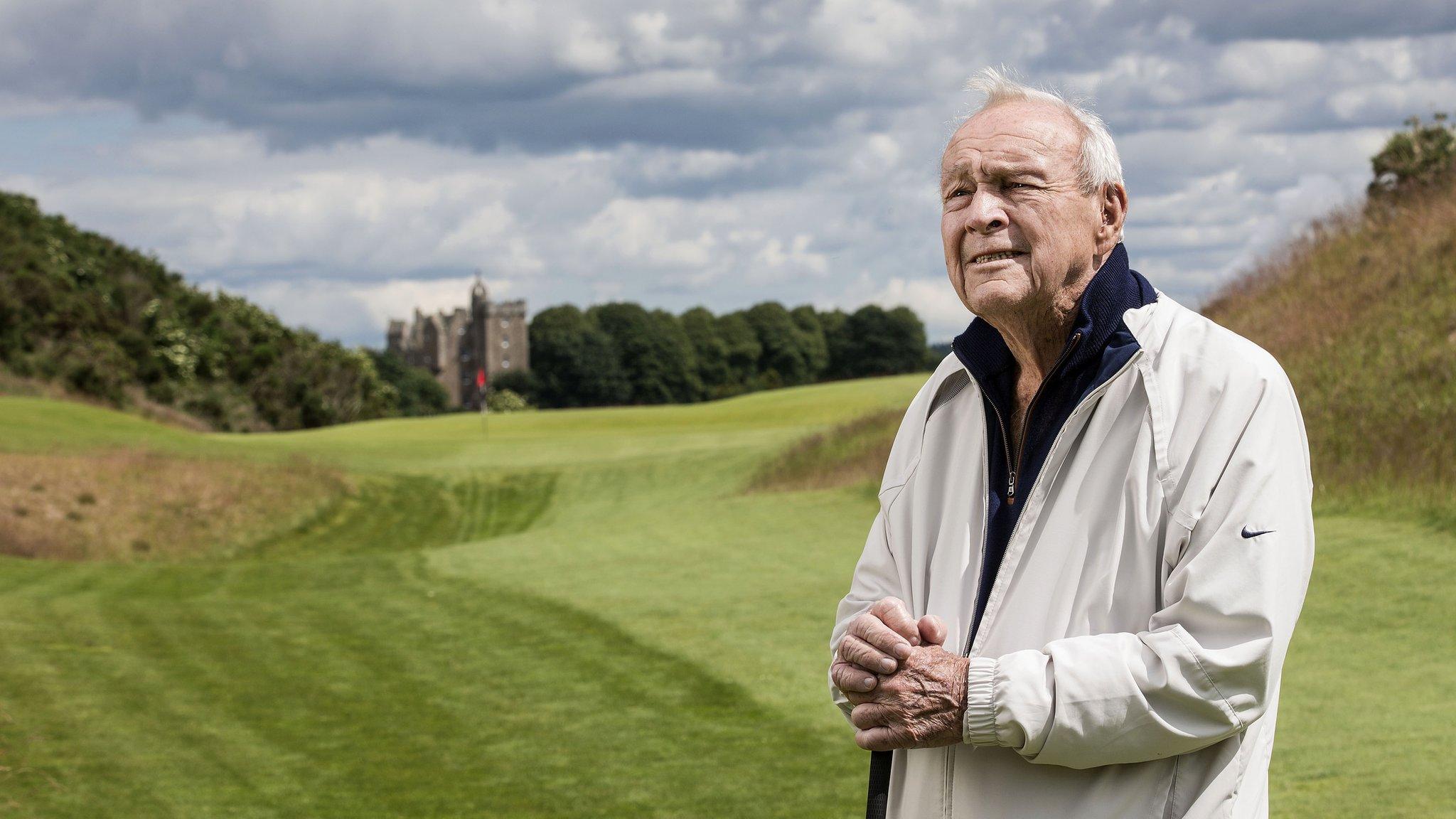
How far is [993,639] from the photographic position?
2.39m

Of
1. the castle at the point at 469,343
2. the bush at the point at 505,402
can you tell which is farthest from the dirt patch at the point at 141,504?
the castle at the point at 469,343

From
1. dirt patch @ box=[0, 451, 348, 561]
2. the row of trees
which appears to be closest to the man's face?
dirt patch @ box=[0, 451, 348, 561]

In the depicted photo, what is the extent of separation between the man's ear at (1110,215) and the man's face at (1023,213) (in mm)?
13

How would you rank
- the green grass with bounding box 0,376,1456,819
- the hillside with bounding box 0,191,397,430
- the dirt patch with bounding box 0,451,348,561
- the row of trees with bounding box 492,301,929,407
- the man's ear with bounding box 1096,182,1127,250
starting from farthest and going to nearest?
1. the row of trees with bounding box 492,301,929,407
2. the hillside with bounding box 0,191,397,430
3. the dirt patch with bounding box 0,451,348,561
4. the green grass with bounding box 0,376,1456,819
5. the man's ear with bounding box 1096,182,1127,250

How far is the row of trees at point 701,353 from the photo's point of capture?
12262 centimetres

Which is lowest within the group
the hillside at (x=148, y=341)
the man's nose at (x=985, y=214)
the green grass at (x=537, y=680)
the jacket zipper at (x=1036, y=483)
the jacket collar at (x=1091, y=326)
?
the green grass at (x=537, y=680)

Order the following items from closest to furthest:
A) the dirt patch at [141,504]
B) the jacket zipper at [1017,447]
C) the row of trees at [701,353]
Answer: the jacket zipper at [1017,447], the dirt patch at [141,504], the row of trees at [701,353]

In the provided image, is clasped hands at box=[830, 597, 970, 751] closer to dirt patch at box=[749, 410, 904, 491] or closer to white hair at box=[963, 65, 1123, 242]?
white hair at box=[963, 65, 1123, 242]

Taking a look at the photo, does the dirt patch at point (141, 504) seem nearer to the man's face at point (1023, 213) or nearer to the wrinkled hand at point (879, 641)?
the wrinkled hand at point (879, 641)

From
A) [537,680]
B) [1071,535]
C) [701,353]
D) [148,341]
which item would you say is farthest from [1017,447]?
[701,353]

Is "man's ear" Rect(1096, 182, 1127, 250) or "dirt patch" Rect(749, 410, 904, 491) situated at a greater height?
"man's ear" Rect(1096, 182, 1127, 250)

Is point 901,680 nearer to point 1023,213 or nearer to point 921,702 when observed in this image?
point 921,702

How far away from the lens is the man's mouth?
98.9 inches

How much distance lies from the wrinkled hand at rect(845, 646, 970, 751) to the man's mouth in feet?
2.39
